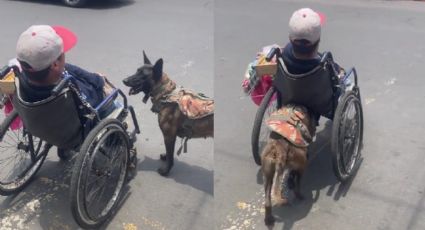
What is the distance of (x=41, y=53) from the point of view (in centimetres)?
231

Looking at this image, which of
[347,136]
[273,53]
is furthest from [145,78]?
[347,136]

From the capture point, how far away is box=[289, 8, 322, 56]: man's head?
2549 millimetres

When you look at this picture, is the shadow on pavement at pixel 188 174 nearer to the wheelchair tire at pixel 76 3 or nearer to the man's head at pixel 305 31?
the man's head at pixel 305 31

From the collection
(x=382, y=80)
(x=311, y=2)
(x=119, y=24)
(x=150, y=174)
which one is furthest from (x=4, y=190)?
(x=311, y=2)

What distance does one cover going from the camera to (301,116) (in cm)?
269

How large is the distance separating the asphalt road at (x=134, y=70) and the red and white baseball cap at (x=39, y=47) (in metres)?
0.91

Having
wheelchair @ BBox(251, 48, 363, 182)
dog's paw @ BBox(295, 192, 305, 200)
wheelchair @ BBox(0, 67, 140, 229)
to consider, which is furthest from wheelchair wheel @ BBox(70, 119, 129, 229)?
dog's paw @ BBox(295, 192, 305, 200)

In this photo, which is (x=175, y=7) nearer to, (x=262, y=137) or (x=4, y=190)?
(x=262, y=137)

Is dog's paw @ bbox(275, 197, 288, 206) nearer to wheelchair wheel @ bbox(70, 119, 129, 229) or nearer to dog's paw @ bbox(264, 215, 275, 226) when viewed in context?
dog's paw @ bbox(264, 215, 275, 226)

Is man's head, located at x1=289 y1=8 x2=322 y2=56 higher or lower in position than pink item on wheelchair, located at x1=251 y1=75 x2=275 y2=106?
higher

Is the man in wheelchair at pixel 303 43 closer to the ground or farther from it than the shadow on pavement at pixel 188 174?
farther from it

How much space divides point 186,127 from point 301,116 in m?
0.68

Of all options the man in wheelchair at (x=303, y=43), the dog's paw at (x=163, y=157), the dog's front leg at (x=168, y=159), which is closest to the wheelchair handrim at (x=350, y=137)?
the man in wheelchair at (x=303, y=43)

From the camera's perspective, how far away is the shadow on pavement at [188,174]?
10.0 ft
